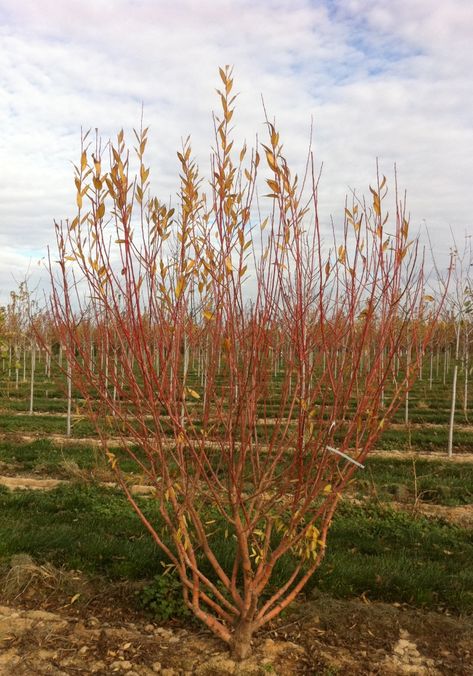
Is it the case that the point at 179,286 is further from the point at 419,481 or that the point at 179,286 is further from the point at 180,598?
the point at 419,481

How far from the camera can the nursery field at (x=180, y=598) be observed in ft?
8.72

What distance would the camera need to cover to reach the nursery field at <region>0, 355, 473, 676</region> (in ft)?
8.72

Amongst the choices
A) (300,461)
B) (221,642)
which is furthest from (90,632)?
(300,461)

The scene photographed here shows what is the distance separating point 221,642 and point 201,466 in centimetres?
115

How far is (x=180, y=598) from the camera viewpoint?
3.10m

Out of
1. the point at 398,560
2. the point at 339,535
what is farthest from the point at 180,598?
the point at 339,535

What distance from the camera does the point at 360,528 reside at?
4.68 metres

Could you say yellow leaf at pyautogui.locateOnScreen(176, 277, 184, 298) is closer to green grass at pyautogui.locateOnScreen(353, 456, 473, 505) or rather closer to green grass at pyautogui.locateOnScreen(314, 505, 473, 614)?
green grass at pyautogui.locateOnScreen(314, 505, 473, 614)

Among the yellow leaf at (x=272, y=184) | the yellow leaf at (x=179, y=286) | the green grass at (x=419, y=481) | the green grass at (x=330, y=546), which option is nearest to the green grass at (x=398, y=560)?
the green grass at (x=330, y=546)

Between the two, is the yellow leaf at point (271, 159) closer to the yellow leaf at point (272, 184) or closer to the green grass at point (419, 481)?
the yellow leaf at point (272, 184)

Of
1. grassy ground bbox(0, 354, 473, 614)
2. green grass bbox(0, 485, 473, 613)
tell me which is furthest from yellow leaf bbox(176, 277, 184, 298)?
green grass bbox(0, 485, 473, 613)

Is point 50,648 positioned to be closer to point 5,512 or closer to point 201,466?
point 201,466

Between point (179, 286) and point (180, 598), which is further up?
point (179, 286)

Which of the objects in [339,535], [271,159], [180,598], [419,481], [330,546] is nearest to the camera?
[271,159]
